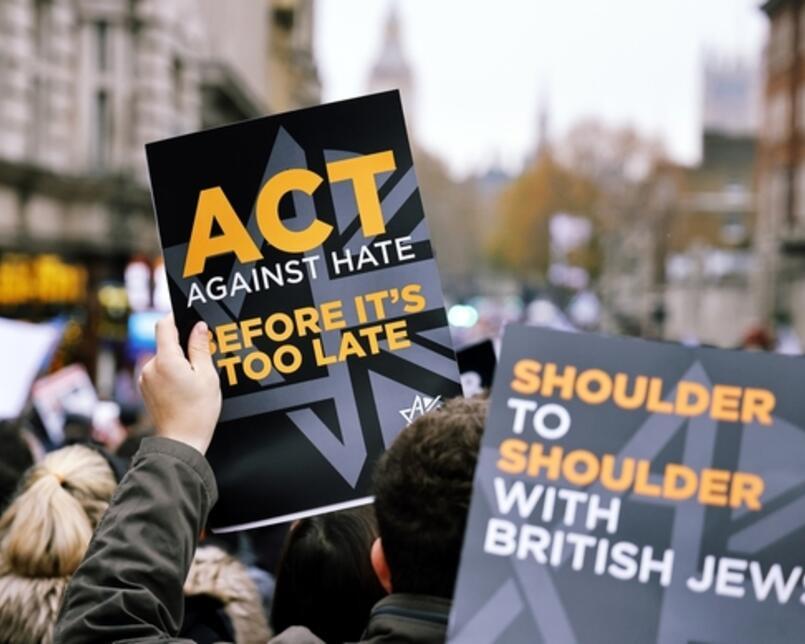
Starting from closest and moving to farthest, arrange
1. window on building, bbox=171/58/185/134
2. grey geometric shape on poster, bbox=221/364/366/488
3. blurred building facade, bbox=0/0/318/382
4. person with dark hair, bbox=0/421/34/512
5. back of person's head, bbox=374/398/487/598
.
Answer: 1. back of person's head, bbox=374/398/487/598
2. grey geometric shape on poster, bbox=221/364/366/488
3. person with dark hair, bbox=0/421/34/512
4. blurred building facade, bbox=0/0/318/382
5. window on building, bbox=171/58/185/134

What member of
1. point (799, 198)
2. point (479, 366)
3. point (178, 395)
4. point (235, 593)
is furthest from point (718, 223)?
point (178, 395)

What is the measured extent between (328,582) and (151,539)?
3.65ft

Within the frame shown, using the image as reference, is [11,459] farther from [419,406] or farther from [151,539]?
[151,539]

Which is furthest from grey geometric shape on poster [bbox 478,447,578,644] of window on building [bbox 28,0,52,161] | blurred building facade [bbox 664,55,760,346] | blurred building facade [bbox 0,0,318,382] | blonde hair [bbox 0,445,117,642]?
blurred building facade [bbox 664,55,760,346]

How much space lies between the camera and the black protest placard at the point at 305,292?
10.0ft

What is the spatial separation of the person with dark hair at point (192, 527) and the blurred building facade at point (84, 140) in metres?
19.4

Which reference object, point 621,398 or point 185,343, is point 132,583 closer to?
point 185,343

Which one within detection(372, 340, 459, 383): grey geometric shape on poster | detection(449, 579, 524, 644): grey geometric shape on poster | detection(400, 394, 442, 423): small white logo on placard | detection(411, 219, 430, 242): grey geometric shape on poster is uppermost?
detection(411, 219, 430, 242): grey geometric shape on poster

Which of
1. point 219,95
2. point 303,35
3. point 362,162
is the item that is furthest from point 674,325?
point 362,162

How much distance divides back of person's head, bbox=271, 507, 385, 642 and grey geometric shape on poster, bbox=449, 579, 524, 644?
1330mm

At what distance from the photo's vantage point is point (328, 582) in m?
3.57

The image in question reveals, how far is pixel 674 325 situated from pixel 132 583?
2293 inches

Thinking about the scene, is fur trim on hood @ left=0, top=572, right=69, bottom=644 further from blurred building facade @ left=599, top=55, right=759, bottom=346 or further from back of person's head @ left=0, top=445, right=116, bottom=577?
blurred building facade @ left=599, top=55, right=759, bottom=346

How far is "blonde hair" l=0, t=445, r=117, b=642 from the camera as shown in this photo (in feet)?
11.8
